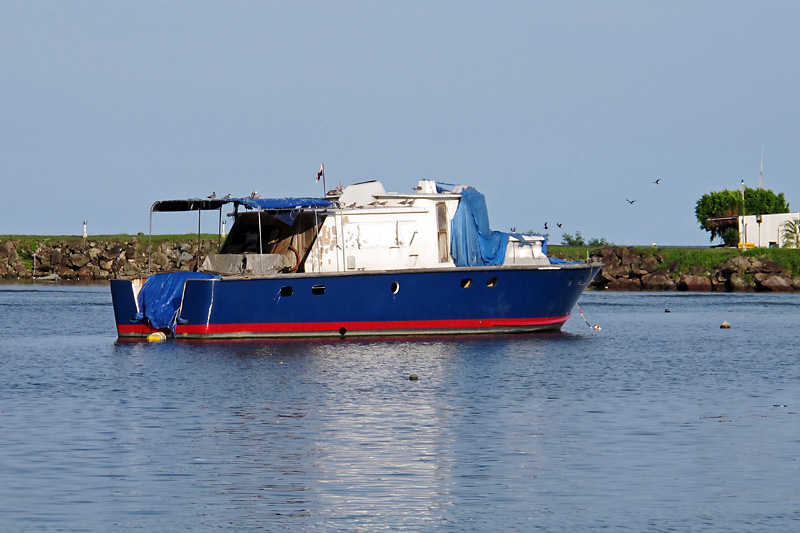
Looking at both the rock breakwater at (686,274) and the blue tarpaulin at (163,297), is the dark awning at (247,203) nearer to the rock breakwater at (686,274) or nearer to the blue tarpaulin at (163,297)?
the blue tarpaulin at (163,297)

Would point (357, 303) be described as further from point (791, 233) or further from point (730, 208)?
point (730, 208)

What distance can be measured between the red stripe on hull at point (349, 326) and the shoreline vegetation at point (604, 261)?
3815cm

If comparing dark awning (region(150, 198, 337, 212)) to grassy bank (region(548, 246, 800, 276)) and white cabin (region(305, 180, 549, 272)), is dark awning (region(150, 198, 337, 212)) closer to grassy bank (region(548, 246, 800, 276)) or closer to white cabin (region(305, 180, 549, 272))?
white cabin (region(305, 180, 549, 272))

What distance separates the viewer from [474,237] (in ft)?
131

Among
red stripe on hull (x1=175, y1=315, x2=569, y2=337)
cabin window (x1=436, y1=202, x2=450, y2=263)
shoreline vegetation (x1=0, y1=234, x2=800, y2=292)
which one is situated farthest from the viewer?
shoreline vegetation (x1=0, y1=234, x2=800, y2=292)

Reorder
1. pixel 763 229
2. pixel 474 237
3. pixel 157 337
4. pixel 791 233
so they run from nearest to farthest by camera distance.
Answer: pixel 157 337 < pixel 474 237 < pixel 791 233 < pixel 763 229

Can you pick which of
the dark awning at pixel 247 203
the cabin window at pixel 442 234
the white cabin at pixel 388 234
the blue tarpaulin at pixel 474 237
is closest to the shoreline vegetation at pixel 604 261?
the dark awning at pixel 247 203

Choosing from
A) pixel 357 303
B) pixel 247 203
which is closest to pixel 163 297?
pixel 247 203

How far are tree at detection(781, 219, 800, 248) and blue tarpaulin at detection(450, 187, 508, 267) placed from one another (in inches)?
2814

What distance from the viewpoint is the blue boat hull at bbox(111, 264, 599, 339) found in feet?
122

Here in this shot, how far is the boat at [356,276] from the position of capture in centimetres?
3747

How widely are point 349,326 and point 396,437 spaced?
18561mm

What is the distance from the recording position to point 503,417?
74.6 ft

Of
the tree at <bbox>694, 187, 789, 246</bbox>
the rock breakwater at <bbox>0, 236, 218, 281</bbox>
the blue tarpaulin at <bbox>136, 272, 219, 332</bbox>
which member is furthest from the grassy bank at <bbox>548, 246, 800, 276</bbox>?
the blue tarpaulin at <bbox>136, 272, 219, 332</bbox>
